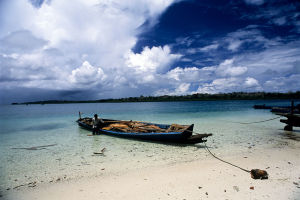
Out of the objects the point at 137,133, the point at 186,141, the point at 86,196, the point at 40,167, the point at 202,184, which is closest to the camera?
the point at 86,196

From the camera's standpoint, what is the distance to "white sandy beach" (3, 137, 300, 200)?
202 inches

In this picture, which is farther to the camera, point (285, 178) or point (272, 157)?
point (272, 157)

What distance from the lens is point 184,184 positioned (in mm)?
5785

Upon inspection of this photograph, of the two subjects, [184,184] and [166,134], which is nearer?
[184,184]

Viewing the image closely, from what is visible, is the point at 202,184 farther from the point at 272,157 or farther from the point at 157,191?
the point at 272,157

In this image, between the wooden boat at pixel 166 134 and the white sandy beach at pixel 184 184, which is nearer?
the white sandy beach at pixel 184 184

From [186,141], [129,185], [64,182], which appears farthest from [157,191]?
[186,141]

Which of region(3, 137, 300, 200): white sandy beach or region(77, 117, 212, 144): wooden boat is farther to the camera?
region(77, 117, 212, 144): wooden boat

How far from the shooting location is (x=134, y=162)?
8492 millimetres

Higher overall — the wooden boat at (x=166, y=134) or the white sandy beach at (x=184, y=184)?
the wooden boat at (x=166, y=134)

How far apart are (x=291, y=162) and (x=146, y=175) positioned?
669cm

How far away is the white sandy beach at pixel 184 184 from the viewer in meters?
5.14

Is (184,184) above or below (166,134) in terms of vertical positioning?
below

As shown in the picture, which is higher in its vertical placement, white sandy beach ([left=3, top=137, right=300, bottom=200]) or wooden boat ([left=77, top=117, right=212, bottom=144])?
wooden boat ([left=77, top=117, right=212, bottom=144])
